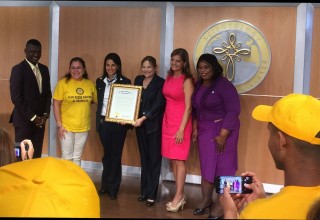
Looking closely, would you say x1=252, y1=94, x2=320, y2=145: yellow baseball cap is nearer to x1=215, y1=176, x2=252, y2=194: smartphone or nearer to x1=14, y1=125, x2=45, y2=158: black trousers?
x1=215, y1=176, x2=252, y2=194: smartphone

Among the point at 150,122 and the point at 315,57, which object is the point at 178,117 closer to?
the point at 150,122

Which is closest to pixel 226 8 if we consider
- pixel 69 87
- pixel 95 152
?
pixel 69 87

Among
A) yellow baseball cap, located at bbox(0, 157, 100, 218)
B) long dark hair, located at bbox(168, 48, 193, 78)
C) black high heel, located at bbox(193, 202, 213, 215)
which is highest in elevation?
long dark hair, located at bbox(168, 48, 193, 78)

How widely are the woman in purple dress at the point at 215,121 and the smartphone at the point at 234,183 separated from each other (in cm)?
202

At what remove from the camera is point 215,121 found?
372cm

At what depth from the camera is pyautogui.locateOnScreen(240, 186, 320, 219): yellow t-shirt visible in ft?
4.15

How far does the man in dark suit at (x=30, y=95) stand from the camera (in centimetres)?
408

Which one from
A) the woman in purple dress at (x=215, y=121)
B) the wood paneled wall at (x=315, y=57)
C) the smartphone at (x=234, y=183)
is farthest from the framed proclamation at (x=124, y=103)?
the smartphone at (x=234, y=183)

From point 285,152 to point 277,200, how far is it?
0.68 feet

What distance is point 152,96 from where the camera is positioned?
399 cm

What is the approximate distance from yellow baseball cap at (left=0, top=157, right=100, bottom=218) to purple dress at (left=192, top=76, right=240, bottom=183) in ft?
8.10

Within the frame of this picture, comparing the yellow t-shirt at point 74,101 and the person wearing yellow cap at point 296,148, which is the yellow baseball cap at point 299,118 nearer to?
the person wearing yellow cap at point 296,148

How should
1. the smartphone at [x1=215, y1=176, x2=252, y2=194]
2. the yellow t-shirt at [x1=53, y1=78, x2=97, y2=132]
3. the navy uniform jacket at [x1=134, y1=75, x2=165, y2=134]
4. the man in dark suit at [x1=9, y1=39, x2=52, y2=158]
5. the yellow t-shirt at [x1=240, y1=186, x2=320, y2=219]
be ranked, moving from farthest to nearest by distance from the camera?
the yellow t-shirt at [x1=53, y1=78, x2=97, y2=132] → the man in dark suit at [x1=9, y1=39, x2=52, y2=158] → the navy uniform jacket at [x1=134, y1=75, x2=165, y2=134] → the smartphone at [x1=215, y1=176, x2=252, y2=194] → the yellow t-shirt at [x1=240, y1=186, x2=320, y2=219]

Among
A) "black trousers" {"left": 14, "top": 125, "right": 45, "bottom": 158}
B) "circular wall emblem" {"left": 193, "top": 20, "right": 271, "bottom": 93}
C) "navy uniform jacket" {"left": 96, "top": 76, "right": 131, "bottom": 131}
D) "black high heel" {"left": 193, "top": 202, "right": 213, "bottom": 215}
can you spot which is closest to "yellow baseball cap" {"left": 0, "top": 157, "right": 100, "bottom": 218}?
"black high heel" {"left": 193, "top": 202, "right": 213, "bottom": 215}
